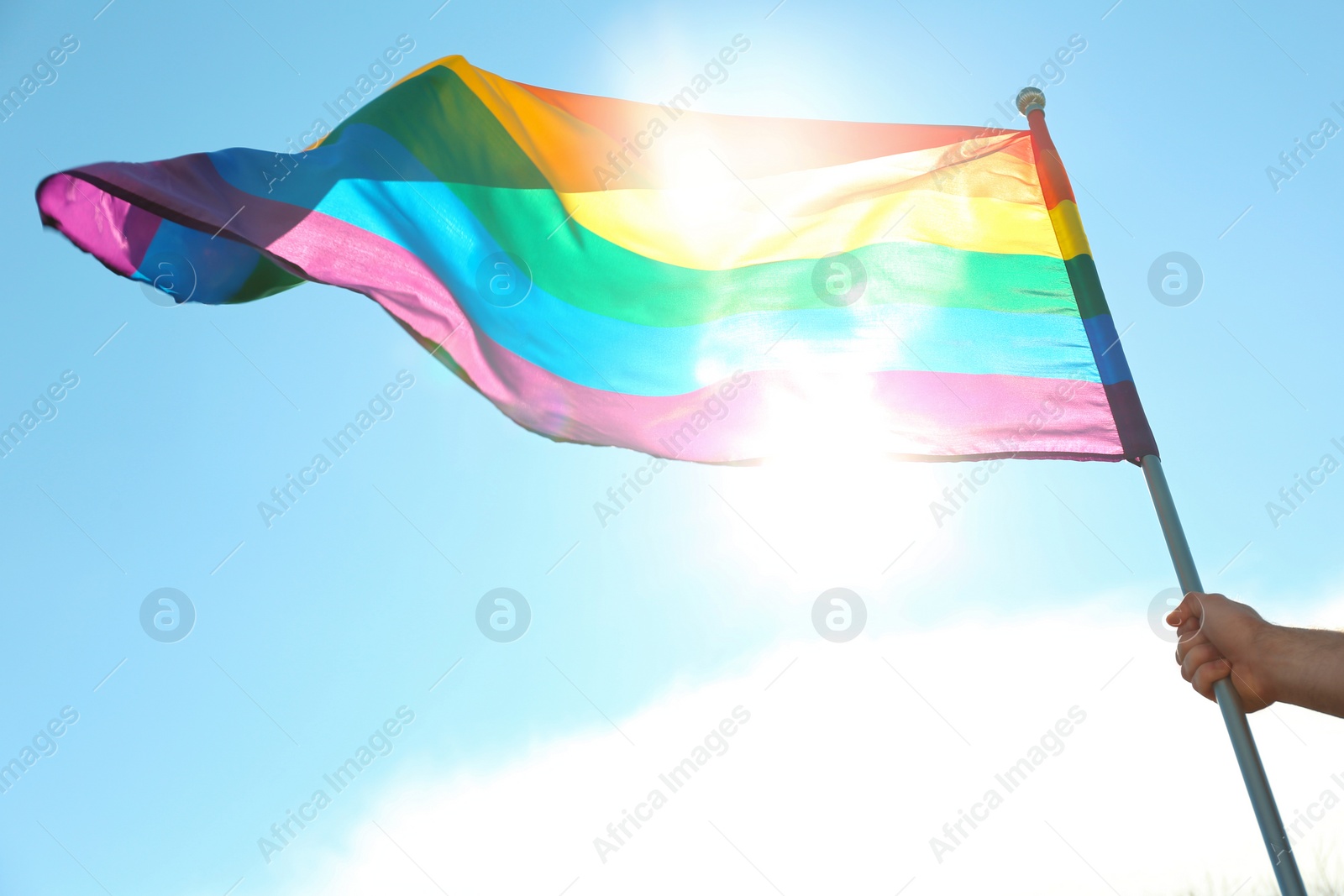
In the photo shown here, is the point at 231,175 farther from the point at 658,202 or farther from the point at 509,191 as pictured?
the point at 658,202

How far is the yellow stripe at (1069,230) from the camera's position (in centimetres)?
541

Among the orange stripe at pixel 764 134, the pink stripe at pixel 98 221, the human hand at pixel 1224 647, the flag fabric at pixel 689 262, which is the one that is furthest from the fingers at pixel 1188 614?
the pink stripe at pixel 98 221

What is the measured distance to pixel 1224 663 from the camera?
3588 millimetres

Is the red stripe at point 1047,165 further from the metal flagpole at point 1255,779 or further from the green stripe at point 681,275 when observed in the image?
the metal flagpole at point 1255,779

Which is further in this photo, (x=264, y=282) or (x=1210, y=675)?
(x=264, y=282)

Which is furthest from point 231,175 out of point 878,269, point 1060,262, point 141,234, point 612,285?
point 1060,262

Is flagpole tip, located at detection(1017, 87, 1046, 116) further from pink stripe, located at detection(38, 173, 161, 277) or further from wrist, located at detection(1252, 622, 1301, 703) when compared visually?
pink stripe, located at detection(38, 173, 161, 277)

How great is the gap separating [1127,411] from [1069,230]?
45.4 inches

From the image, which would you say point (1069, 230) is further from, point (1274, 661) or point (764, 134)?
point (1274, 661)

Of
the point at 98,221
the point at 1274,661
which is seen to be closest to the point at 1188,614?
the point at 1274,661

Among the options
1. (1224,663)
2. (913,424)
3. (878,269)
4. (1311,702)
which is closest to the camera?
(1311,702)

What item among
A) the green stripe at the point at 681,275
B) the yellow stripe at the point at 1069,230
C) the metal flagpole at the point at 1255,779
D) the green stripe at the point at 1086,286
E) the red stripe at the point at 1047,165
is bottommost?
the metal flagpole at the point at 1255,779

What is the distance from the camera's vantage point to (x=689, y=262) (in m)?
6.36

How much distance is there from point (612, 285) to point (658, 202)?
681 millimetres
